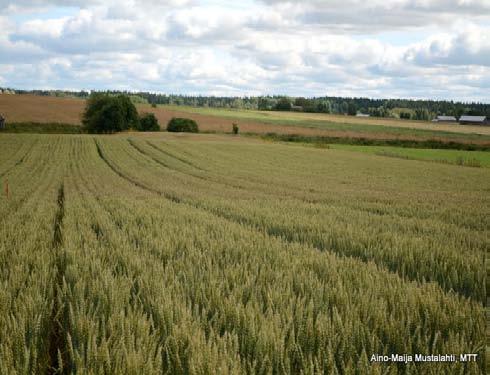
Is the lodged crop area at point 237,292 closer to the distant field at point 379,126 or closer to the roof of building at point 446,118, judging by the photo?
the distant field at point 379,126

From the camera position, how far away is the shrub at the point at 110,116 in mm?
87250

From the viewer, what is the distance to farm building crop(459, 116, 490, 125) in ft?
476

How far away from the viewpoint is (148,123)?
311ft

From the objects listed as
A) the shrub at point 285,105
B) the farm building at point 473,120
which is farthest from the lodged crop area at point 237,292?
the shrub at point 285,105

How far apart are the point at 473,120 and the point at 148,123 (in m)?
104

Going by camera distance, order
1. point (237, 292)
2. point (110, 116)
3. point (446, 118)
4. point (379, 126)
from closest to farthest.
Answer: point (237, 292), point (110, 116), point (379, 126), point (446, 118)

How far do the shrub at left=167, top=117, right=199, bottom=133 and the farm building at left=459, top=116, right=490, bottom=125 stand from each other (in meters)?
94.7

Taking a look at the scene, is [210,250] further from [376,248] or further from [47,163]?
[47,163]

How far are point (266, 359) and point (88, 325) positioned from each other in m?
1.49

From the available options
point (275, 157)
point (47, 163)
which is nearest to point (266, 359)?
point (47, 163)

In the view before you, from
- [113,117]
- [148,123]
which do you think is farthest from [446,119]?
[113,117]

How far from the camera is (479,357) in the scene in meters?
3.63

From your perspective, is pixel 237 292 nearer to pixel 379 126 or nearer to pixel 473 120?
Result: pixel 379 126

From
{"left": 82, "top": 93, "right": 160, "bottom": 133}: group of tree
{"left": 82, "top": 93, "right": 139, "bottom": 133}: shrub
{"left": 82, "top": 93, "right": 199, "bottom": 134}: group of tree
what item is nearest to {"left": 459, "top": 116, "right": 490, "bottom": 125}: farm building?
{"left": 82, "top": 93, "right": 199, "bottom": 134}: group of tree
